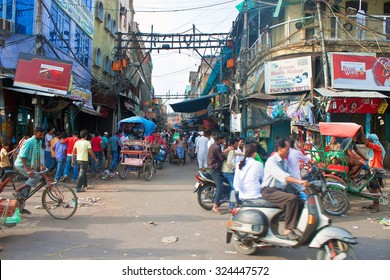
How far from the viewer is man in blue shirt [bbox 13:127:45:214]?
20.1 ft

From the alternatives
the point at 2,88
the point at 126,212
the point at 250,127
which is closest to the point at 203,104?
the point at 250,127

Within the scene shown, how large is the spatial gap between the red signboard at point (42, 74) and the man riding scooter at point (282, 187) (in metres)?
9.29

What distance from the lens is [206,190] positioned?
746 centimetres

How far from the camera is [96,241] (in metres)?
5.13

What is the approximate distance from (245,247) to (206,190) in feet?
9.50

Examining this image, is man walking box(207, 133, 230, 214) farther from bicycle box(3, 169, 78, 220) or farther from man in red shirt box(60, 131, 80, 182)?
man in red shirt box(60, 131, 80, 182)

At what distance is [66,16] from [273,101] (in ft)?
35.3

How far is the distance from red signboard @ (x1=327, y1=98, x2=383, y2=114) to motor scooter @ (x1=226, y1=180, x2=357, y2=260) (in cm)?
990

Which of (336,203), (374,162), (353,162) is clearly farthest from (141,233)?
(374,162)

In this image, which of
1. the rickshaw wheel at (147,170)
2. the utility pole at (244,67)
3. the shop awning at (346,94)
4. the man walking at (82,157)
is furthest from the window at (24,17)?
the shop awning at (346,94)

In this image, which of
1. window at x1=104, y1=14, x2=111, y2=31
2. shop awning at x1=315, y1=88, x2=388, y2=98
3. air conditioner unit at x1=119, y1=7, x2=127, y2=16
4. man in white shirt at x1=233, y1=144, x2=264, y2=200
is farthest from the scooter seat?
air conditioner unit at x1=119, y1=7, x2=127, y2=16

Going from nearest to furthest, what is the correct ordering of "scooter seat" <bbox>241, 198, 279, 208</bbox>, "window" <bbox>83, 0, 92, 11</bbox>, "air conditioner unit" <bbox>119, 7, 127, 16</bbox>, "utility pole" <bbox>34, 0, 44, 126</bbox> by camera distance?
"scooter seat" <bbox>241, 198, 279, 208</bbox>
"utility pole" <bbox>34, 0, 44, 126</bbox>
"window" <bbox>83, 0, 92, 11</bbox>
"air conditioner unit" <bbox>119, 7, 127, 16</bbox>

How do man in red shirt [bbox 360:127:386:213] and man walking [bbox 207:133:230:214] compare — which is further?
man in red shirt [bbox 360:127:386:213]

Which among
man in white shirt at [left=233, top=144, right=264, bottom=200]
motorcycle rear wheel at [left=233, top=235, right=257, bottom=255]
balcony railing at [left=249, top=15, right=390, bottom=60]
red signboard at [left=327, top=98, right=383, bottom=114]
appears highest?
balcony railing at [left=249, top=15, right=390, bottom=60]
